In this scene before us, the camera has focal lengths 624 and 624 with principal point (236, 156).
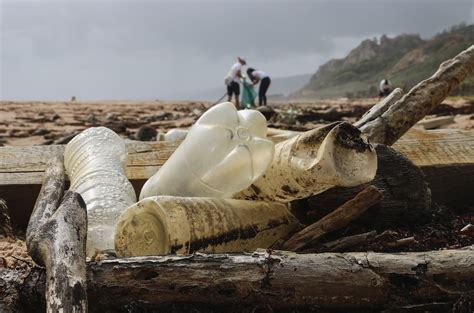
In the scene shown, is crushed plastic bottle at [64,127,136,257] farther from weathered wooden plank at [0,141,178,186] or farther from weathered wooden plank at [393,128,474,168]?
weathered wooden plank at [393,128,474,168]

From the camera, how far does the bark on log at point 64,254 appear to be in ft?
5.36

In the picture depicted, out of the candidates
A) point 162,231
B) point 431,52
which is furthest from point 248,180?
point 431,52

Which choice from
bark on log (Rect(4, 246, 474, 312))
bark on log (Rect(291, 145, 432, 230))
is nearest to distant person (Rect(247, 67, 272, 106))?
bark on log (Rect(291, 145, 432, 230))

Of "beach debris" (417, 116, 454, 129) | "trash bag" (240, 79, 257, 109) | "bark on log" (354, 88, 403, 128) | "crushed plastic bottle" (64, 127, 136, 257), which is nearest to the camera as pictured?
"crushed plastic bottle" (64, 127, 136, 257)

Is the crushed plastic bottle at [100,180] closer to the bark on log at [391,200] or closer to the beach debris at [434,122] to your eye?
the bark on log at [391,200]

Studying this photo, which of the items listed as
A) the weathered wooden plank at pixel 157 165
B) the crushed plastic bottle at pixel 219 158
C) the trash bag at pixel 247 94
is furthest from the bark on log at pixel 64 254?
the trash bag at pixel 247 94

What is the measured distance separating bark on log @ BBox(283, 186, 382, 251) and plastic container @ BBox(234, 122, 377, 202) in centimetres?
14

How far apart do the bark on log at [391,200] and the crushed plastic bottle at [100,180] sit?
0.85m

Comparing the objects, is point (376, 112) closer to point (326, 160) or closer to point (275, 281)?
point (326, 160)

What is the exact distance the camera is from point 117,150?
11.4 feet

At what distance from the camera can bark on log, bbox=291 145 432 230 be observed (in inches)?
113

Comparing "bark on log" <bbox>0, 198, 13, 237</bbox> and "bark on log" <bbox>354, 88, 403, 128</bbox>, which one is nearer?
"bark on log" <bbox>0, 198, 13, 237</bbox>

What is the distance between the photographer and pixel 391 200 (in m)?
2.91

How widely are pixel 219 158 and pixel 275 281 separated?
99 centimetres
